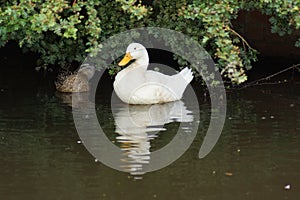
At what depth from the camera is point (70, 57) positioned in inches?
419

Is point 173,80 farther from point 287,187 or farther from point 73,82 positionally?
point 287,187

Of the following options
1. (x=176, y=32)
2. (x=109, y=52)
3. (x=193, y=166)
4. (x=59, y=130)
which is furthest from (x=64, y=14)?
(x=193, y=166)

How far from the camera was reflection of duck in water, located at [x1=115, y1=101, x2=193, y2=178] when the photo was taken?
22.5 ft

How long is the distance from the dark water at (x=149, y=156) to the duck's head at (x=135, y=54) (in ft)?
2.14

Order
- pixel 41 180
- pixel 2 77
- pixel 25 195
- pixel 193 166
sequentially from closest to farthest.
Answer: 1. pixel 25 195
2. pixel 41 180
3. pixel 193 166
4. pixel 2 77

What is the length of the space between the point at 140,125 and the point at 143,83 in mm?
1433

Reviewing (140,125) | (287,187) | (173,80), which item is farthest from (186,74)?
(287,187)

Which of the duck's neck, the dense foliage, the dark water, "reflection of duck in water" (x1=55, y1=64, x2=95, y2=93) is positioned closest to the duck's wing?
the duck's neck

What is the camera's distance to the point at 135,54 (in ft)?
32.6

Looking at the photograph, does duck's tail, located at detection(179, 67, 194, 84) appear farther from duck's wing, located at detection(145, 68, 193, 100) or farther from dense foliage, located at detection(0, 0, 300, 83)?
dense foliage, located at detection(0, 0, 300, 83)

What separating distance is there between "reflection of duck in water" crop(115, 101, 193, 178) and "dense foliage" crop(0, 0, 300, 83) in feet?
2.93

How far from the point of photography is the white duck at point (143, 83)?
9.59 metres

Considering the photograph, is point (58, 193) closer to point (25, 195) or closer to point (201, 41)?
point (25, 195)

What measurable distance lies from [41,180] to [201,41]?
14.4ft
